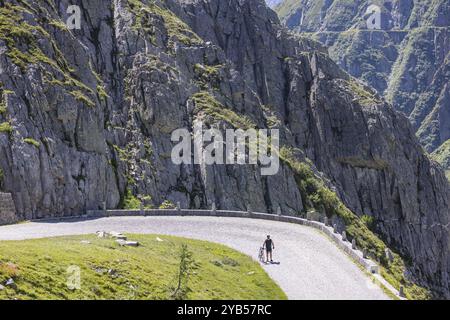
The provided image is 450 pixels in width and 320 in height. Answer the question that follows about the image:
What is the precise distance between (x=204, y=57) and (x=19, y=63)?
52.9 m

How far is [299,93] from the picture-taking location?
486ft

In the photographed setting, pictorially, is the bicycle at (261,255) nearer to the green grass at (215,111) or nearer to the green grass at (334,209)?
the green grass at (215,111)

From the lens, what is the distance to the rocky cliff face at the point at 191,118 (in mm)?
73125

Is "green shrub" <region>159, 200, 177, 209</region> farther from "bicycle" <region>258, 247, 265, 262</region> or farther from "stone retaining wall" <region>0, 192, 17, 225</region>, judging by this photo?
"bicycle" <region>258, 247, 265, 262</region>

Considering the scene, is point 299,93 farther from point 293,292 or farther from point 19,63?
point 293,292

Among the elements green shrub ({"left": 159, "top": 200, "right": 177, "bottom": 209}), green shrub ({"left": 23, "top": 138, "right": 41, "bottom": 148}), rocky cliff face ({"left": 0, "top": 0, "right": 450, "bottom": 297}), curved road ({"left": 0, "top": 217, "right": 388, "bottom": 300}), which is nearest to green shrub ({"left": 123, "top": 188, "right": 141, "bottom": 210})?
rocky cliff face ({"left": 0, "top": 0, "right": 450, "bottom": 297})

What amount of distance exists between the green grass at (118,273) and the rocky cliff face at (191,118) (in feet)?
89.3

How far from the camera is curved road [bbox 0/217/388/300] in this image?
37.9 meters

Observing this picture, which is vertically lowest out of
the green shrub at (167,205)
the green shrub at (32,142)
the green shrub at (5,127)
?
the green shrub at (167,205)

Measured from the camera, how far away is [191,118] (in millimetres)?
105375

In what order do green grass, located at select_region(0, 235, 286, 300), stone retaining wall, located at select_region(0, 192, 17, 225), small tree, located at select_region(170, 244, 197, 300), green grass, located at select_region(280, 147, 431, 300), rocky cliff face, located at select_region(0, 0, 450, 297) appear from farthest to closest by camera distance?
green grass, located at select_region(280, 147, 431, 300) → rocky cliff face, located at select_region(0, 0, 450, 297) → stone retaining wall, located at select_region(0, 192, 17, 225) → small tree, located at select_region(170, 244, 197, 300) → green grass, located at select_region(0, 235, 286, 300)

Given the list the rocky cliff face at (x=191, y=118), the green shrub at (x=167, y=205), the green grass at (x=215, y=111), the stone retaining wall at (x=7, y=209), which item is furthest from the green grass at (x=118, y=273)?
the green grass at (x=215, y=111)

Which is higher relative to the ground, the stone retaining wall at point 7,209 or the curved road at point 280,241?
the stone retaining wall at point 7,209

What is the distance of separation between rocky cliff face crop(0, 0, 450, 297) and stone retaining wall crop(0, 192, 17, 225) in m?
1.89
